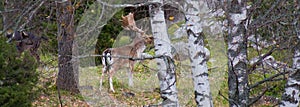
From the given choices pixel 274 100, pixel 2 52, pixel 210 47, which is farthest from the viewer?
pixel 210 47

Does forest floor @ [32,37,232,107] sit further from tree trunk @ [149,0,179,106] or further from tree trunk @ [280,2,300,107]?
tree trunk @ [280,2,300,107]

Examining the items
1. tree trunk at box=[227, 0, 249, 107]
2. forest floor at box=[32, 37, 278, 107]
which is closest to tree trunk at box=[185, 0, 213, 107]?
tree trunk at box=[227, 0, 249, 107]

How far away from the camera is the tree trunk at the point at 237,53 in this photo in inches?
126

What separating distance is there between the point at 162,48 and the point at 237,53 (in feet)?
3.32

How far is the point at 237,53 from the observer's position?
3.24 meters

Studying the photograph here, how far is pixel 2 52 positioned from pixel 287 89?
10.7ft

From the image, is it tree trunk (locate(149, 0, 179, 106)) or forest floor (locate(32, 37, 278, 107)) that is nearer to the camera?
tree trunk (locate(149, 0, 179, 106))

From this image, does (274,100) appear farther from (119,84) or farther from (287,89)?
(287,89)

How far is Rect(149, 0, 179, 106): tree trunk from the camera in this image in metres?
4.06

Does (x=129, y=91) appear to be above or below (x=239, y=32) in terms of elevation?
below

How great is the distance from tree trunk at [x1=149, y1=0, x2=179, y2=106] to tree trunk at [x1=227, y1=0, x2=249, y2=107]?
0.73 m

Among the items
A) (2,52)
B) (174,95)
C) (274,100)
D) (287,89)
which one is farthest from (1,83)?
(274,100)

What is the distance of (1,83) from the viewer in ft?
18.5

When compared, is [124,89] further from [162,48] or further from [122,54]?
[162,48]
